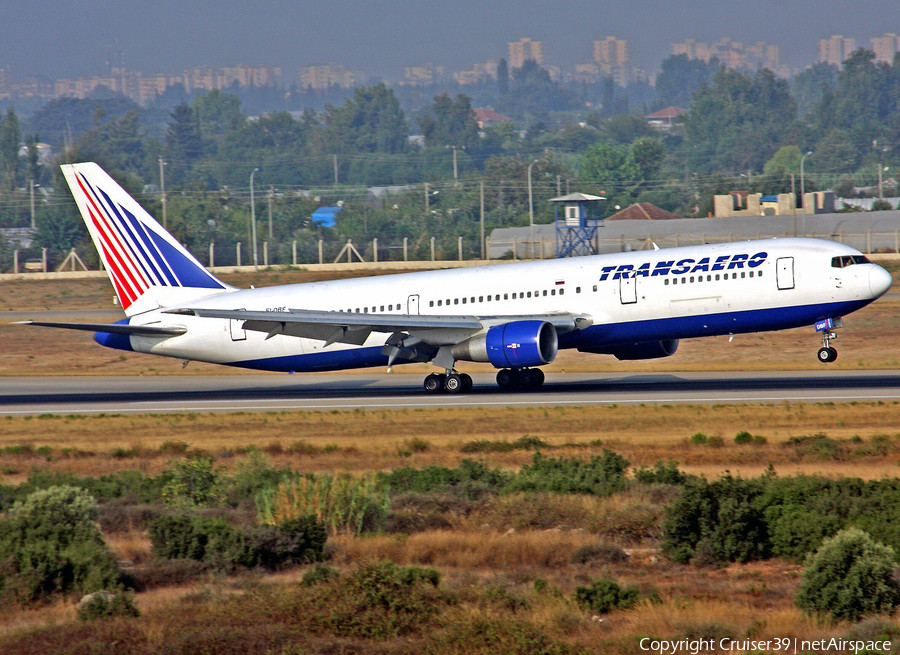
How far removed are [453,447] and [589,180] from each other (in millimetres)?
156398

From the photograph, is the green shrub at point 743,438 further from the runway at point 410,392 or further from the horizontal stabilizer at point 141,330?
Answer: the horizontal stabilizer at point 141,330

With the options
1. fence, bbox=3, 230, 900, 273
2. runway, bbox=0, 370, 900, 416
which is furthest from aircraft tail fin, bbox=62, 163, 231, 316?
fence, bbox=3, 230, 900, 273

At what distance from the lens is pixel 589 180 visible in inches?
7052

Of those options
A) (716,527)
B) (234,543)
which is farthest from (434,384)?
(234,543)

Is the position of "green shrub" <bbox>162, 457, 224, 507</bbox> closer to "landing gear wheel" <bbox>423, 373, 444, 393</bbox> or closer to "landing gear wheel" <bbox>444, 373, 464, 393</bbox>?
"landing gear wheel" <bbox>444, 373, 464, 393</bbox>

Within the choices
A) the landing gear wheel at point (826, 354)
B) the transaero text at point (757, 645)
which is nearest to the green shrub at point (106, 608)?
the transaero text at point (757, 645)

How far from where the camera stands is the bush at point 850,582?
12773 millimetres

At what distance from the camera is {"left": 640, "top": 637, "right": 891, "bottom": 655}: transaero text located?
11383mm

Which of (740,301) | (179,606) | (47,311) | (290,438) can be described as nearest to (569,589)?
(179,606)

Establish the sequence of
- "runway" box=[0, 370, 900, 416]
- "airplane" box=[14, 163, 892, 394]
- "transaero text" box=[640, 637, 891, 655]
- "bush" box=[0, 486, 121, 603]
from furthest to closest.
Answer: "runway" box=[0, 370, 900, 416] < "airplane" box=[14, 163, 892, 394] < "bush" box=[0, 486, 121, 603] < "transaero text" box=[640, 637, 891, 655]

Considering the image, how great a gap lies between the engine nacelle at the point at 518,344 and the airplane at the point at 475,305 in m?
0.04

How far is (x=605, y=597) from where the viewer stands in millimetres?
13211

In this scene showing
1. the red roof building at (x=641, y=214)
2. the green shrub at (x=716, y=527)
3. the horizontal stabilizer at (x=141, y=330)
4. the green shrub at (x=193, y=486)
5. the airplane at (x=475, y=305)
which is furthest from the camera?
the red roof building at (x=641, y=214)

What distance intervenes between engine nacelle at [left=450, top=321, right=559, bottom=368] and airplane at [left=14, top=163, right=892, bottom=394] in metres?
0.04
